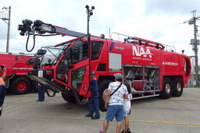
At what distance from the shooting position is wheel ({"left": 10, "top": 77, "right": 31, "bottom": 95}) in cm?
1199

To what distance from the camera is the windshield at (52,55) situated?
6.36 metres

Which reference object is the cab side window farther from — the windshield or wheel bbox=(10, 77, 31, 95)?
wheel bbox=(10, 77, 31, 95)

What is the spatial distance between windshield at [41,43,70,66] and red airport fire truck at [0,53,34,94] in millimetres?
5771

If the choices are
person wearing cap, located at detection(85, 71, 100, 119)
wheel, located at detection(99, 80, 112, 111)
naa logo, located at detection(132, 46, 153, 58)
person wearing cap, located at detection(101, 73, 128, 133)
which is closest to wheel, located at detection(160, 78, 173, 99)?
naa logo, located at detection(132, 46, 153, 58)

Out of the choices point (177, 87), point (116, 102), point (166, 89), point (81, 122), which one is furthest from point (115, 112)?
point (177, 87)

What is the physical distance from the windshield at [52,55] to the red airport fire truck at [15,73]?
5771mm

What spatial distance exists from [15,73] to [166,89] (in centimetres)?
987

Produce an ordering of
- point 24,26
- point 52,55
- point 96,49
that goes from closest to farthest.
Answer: point 24,26
point 52,55
point 96,49

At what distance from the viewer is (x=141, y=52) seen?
8742mm

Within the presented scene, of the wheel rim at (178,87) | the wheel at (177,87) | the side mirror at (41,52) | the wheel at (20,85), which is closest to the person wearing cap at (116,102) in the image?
the side mirror at (41,52)

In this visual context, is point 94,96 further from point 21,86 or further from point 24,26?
point 21,86

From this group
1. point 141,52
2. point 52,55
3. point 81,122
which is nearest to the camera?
point 81,122

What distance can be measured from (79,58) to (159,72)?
507 centimetres

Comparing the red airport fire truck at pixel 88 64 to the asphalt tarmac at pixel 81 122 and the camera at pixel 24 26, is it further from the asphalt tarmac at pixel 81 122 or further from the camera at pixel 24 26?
the asphalt tarmac at pixel 81 122
